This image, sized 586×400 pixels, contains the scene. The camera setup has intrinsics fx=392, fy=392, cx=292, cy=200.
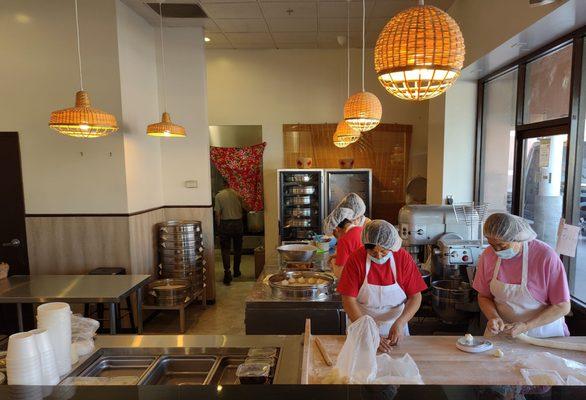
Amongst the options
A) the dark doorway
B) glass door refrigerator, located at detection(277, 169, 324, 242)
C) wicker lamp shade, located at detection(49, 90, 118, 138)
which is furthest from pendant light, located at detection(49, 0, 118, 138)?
glass door refrigerator, located at detection(277, 169, 324, 242)

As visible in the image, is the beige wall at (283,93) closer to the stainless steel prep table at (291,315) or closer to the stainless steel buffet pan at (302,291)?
the stainless steel buffet pan at (302,291)

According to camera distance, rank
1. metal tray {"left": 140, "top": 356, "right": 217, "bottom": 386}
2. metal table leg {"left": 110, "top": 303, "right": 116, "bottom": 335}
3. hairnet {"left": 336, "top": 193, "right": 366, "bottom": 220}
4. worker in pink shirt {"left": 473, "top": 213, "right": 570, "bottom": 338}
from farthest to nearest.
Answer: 1. hairnet {"left": 336, "top": 193, "right": 366, "bottom": 220}
2. metal table leg {"left": 110, "top": 303, "right": 116, "bottom": 335}
3. worker in pink shirt {"left": 473, "top": 213, "right": 570, "bottom": 338}
4. metal tray {"left": 140, "top": 356, "right": 217, "bottom": 386}

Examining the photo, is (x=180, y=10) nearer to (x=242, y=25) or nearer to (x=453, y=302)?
(x=242, y=25)

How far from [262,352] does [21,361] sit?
A: 909mm

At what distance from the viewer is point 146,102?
4.82m

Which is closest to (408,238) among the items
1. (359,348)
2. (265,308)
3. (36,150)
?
(265,308)

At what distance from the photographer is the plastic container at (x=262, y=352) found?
1741 millimetres

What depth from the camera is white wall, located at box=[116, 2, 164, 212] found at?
430 cm

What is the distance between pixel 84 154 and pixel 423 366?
4.04 meters

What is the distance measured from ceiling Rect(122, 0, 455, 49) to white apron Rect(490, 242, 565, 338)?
3.43 meters

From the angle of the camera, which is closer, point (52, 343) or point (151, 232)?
point (52, 343)

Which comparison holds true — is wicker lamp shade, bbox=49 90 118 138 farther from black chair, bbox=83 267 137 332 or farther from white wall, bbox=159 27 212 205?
white wall, bbox=159 27 212 205

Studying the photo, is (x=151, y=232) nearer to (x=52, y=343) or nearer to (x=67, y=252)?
(x=67, y=252)

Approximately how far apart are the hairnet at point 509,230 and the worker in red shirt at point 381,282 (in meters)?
0.47
